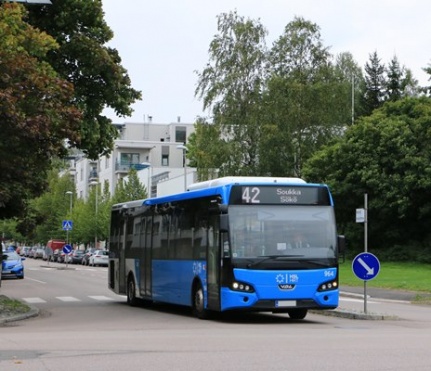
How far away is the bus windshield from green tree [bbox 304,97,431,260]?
1227 inches

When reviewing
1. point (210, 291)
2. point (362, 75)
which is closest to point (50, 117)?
point (210, 291)

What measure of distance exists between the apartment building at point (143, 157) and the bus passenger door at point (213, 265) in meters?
71.1

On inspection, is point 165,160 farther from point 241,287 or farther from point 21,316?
point 241,287

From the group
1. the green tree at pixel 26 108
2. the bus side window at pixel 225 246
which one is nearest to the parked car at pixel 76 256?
the green tree at pixel 26 108

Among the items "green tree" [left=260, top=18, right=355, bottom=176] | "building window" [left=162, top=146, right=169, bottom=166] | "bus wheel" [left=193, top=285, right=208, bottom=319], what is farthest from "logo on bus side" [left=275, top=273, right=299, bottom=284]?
"building window" [left=162, top=146, right=169, bottom=166]

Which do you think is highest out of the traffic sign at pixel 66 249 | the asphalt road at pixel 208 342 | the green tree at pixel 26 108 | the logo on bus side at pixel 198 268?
the green tree at pixel 26 108

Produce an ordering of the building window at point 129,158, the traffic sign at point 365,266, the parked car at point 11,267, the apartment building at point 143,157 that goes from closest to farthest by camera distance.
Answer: the traffic sign at point 365,266 → the parked car at point 11,267 → the apartment building at point 143,157 → the building window at point 129,158

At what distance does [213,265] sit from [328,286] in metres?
2.51

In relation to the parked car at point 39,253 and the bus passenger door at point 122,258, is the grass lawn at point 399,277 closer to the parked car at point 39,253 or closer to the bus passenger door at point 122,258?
the bus passenger door at point 122,258

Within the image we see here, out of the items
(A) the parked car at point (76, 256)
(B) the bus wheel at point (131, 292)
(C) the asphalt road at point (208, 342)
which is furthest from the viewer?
→ (A) the parked car at point (76, 256)

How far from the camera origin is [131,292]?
2575cm

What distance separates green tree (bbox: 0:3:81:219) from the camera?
19781 mm

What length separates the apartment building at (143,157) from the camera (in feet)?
324

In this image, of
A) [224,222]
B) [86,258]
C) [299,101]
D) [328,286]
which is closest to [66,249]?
[86,258]
